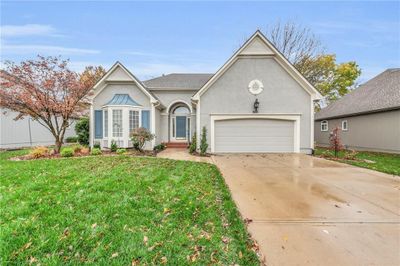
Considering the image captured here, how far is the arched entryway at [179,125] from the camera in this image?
1673 centimetres

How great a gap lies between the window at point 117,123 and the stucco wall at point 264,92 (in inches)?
211

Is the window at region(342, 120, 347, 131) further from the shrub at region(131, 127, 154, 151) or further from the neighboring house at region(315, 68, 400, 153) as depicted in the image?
the shrub at region(131, 127, 154, 151)

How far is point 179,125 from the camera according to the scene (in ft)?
55.3

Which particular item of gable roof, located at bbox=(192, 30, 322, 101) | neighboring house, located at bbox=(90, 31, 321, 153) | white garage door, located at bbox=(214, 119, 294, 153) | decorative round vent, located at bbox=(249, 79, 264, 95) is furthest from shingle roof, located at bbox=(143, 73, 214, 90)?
white garage door, located at bbox=(214, 119, 294, 153)

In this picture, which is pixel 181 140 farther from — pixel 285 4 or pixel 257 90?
pixel 285 4

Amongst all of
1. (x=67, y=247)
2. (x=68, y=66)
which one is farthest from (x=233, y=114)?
(x=67, y=247)

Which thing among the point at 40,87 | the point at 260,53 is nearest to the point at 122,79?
the point at 40,87

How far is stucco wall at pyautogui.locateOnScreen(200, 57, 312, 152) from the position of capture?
1320 cm

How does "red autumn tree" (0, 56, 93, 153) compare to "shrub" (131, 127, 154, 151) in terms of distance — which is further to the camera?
"shrub" (131, 127, 154, 151)

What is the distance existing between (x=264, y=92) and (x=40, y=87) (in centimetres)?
1194

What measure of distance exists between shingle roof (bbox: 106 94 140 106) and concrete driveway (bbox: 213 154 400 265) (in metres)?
8.66

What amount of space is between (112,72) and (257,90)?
8.99 meters

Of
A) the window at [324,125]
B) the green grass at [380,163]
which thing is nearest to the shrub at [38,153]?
the green grass at [380,163]

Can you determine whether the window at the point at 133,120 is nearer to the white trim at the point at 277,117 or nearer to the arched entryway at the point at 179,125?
the arched entryway at the point at 179,125
